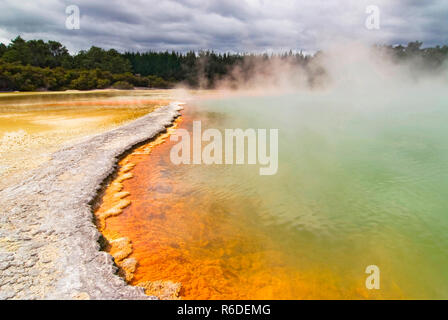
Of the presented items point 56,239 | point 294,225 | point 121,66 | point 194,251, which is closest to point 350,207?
point 294,225

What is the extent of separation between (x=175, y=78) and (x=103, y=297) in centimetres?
8002

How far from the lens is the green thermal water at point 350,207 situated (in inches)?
168

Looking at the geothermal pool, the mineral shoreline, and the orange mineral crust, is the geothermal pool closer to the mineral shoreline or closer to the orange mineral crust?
the orange mineral crust

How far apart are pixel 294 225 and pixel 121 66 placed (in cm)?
8283

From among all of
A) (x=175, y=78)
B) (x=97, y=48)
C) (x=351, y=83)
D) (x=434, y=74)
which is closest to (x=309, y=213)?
(x=351, y=83)

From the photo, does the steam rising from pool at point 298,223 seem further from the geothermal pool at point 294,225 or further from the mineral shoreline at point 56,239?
the mineral shoreline at point 56,239

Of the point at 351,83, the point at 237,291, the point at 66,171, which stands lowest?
the point at 237,291

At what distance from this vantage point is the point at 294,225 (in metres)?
5.56

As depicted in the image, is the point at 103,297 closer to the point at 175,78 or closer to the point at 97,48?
the point at 175,78

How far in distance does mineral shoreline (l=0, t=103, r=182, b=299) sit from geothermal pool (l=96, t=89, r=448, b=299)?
617 mm

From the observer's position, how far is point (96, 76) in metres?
60.9

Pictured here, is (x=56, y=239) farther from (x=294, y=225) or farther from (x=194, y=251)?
(x=294, y=225)

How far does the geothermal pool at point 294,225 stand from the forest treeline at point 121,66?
178ft

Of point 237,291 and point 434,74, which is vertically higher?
point 434,74
